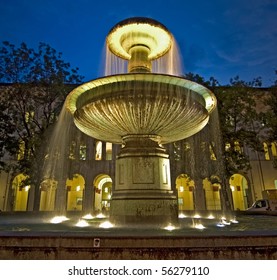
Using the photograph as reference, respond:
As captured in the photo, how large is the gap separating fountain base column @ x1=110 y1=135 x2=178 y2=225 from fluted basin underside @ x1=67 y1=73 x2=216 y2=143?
0.47 m

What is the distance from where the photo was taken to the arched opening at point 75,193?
2511 cm

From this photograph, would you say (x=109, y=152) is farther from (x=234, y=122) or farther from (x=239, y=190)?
(x=239, y=190)

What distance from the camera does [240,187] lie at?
26281 millimetres

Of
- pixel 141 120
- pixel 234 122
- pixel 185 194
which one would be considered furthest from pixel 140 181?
pixel 185 194

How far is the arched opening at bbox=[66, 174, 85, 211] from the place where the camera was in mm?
25109

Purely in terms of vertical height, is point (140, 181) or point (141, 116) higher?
point (141, 116)

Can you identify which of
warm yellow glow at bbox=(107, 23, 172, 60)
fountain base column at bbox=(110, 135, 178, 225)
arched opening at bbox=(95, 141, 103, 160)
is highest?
arched opening at bbox=(95, 141, 103, 160)

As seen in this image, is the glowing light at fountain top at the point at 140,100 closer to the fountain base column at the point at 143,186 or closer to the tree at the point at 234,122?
the fountain base column at the point at 143,186

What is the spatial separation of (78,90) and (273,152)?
25078mm

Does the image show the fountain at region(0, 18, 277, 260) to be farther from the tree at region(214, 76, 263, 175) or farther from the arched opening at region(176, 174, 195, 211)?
the arched opening at region(176, 174, 195, 211)

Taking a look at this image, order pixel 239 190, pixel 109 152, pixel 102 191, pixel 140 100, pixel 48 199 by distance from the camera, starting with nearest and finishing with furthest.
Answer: pixel 140 100, pixel 109 152, pixel 48 199, pixel 239 190, pixel 102 191

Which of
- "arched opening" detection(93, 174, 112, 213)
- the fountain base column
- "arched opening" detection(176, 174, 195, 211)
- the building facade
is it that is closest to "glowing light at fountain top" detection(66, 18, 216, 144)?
the fountain base column

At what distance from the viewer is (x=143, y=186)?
18.3 feet

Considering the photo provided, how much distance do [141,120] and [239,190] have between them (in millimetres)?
23960
